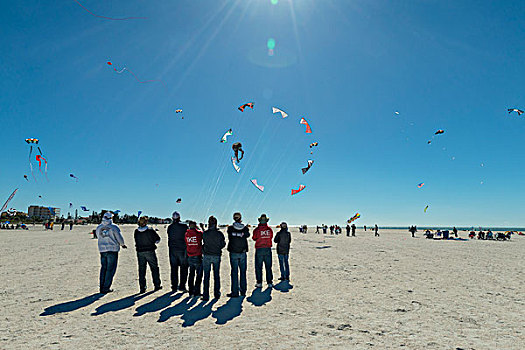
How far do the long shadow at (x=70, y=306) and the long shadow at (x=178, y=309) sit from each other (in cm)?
188

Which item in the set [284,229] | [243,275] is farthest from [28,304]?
[284,229]

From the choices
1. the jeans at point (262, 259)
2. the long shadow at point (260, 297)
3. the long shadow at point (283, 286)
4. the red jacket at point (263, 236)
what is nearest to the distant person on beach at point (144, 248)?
the long shadow at point (260, 297)

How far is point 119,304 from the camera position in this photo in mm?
6824

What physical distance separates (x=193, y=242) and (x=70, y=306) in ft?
9.29

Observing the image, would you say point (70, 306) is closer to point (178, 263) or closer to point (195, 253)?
point (178, 263)

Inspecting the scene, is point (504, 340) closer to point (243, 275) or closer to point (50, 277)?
point (243, 275)

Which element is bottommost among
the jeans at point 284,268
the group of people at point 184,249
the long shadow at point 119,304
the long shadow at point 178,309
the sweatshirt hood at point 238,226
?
the long shadow at point 119,304

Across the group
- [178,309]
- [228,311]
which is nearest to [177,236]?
[178,309]

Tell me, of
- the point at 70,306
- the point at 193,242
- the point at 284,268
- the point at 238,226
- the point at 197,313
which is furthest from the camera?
the point at 284,268

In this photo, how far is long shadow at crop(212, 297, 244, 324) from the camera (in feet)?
19.4

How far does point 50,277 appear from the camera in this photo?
9.75m

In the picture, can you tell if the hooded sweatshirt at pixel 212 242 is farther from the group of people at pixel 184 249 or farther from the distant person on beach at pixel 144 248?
the distant person on beach at pixel 144 248

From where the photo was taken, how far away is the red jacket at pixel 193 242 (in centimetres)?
765

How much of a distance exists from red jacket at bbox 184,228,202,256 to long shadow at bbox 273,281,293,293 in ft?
8.36
